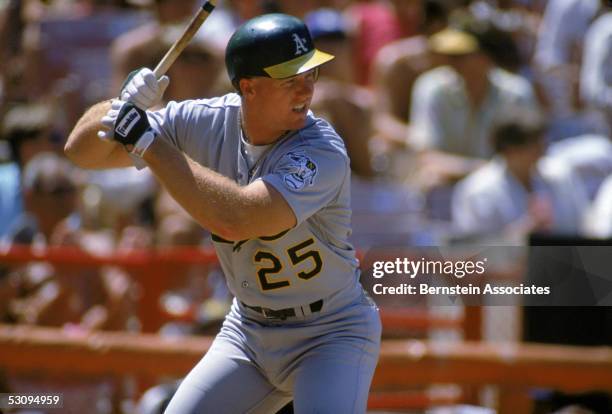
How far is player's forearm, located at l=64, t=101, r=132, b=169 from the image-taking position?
3.87m

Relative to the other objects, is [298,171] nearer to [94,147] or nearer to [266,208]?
[266,208]

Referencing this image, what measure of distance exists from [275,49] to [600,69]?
4477mm

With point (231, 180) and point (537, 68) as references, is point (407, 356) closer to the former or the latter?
point (231, 180)

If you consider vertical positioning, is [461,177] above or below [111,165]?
below

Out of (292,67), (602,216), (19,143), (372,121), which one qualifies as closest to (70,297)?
(19,143)

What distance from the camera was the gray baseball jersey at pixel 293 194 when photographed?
3.73 meters

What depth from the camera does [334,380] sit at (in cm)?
372

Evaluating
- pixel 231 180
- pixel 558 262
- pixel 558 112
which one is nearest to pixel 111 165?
pixel 231 180

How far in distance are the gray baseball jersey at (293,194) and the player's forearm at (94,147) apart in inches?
6.8

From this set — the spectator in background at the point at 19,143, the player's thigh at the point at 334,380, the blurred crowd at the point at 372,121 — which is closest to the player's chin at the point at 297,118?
the player's thigh at the point at 334,380

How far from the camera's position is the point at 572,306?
598 centimetres

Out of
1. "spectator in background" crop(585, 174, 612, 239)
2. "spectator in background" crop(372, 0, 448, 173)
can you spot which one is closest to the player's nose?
"spectator in background" crop(585, 174, 612, 239)

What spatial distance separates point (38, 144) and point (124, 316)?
5.49 ft

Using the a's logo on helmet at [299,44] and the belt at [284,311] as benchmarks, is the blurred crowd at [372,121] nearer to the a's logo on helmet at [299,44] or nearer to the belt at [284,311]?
the belt at [284,311]
